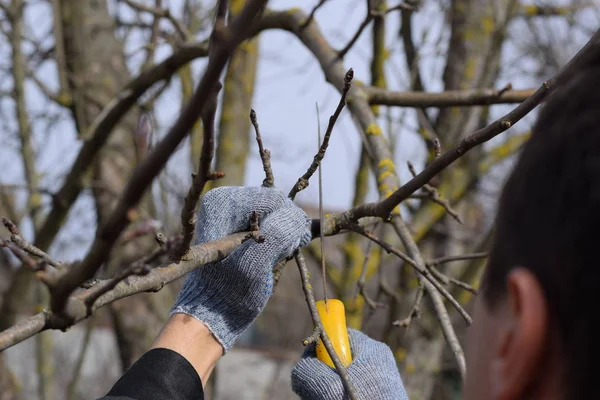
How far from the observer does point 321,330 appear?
60.6 inches

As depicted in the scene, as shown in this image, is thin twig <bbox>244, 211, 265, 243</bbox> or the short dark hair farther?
thin twig <bbox>244, 211, 265, 243</bbox>

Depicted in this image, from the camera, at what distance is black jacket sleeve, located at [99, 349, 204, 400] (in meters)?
1.60

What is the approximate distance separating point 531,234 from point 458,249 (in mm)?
5280

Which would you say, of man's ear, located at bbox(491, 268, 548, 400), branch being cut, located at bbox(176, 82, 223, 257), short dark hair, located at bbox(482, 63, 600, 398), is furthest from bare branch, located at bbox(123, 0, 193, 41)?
man's ear, located at bbox(491, 268, 548, 400)

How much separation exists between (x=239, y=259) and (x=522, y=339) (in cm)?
102

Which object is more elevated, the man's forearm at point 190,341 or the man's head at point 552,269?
the man's head at point 552,269

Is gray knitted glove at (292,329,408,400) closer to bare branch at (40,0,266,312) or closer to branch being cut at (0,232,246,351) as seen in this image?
branch being cut at (0,232,246,351)

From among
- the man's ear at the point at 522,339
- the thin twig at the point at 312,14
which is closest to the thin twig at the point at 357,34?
the thin twig at the point at 312,14

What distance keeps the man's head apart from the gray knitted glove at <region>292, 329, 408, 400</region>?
853 mm

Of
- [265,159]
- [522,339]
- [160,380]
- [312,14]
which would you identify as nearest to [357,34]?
Result: [312,14]

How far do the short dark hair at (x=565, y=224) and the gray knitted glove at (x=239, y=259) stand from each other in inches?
33.4

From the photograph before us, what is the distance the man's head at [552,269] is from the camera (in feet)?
2.40

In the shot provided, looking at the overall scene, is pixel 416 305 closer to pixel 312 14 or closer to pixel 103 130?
pixel 312 14

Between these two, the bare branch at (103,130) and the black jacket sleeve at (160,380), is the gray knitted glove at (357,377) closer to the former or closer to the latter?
the black jacket sleeve at (160,380)
